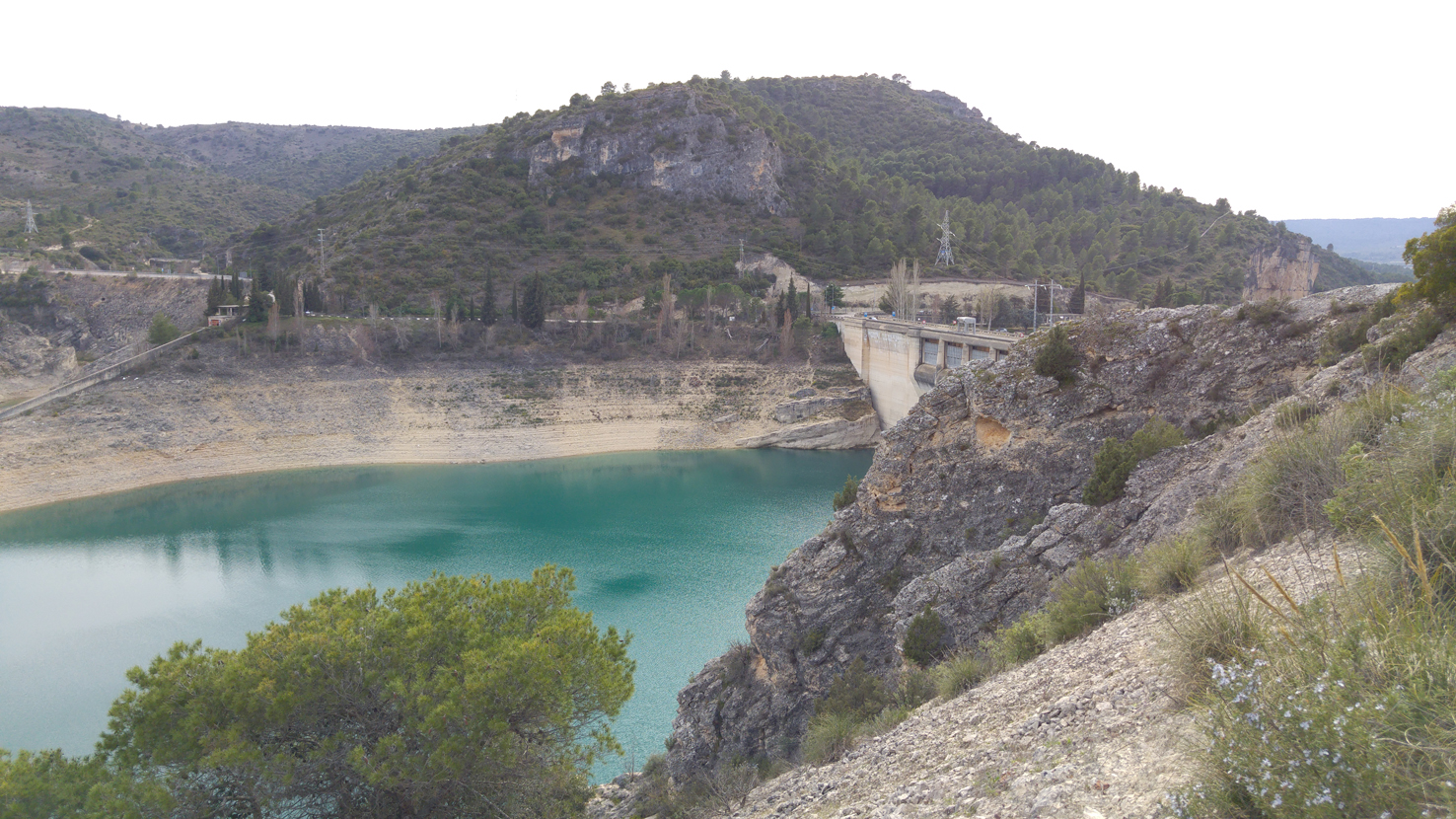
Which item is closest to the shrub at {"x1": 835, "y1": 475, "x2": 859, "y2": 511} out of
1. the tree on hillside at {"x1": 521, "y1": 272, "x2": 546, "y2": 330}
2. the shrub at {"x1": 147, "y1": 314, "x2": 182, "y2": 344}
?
the tree on hillside at {"x1": 521, "y1": 272, "x2": 546, "y2": 330}

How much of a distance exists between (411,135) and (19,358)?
11911 centimetres

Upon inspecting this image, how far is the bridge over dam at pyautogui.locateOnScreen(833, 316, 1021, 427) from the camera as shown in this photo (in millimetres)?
40250

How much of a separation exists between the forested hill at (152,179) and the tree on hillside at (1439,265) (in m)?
85.1

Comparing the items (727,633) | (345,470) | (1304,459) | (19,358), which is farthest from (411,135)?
(1304,459)

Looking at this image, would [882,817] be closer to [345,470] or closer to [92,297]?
[345,470]

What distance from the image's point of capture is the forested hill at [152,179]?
75.4 m

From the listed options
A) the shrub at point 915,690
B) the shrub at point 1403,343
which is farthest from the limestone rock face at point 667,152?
the shrub at point 915,690

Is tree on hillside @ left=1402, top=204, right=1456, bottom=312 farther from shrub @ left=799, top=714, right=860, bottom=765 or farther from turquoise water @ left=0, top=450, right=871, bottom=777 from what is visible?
turquoise water @ left=0, top=450, right=871, bottom=777

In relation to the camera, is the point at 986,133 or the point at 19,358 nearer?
the point at 19,358

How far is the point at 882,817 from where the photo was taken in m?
6.14

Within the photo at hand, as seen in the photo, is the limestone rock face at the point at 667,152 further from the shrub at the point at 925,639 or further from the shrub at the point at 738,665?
the shrub at the point at 925,639

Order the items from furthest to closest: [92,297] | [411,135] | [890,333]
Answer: [411,135] → [92,297] → [890,333]

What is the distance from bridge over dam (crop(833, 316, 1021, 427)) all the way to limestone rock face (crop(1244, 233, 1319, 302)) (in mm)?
38297

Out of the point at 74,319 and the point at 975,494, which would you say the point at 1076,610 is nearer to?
the point at 975,494
